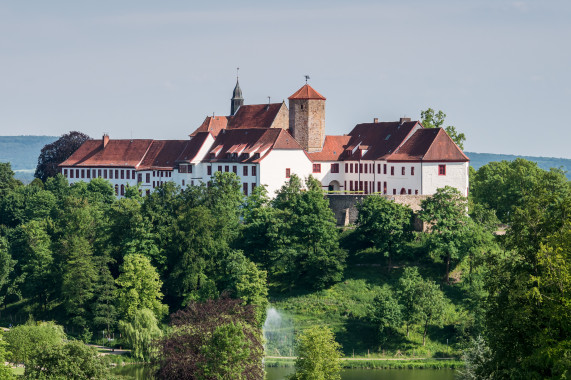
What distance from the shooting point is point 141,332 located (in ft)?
215

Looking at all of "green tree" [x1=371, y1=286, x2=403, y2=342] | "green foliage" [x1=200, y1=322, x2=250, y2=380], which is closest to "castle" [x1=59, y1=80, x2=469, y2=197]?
"green tree" [x1=371, y1=286, x2=403, y2=342]

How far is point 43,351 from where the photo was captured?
Result: 44844 mm

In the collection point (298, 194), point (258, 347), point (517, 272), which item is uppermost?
point (298, 194)

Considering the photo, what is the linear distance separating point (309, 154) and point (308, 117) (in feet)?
11.5

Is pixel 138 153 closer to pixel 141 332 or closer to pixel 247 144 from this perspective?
pixel 247 144

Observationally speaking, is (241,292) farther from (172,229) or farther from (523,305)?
(523,305)

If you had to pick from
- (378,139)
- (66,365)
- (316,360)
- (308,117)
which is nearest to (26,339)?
(66,365)

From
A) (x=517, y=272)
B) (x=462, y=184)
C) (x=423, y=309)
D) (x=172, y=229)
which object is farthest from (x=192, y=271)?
(x=517, y=272)

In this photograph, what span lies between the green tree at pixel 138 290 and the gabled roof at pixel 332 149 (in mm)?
24542

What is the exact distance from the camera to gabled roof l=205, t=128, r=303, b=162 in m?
89.8

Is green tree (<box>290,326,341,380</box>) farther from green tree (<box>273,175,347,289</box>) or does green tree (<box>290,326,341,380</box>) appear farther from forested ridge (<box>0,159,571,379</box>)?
green tree (<box>273,175,347,289</box>)

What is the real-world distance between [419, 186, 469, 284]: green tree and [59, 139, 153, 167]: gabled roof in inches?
1579

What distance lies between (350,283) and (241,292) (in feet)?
29.9

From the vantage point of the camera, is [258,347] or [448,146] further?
[448,146]
